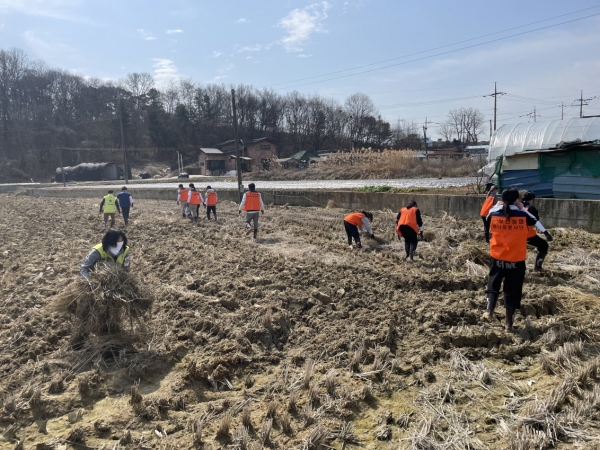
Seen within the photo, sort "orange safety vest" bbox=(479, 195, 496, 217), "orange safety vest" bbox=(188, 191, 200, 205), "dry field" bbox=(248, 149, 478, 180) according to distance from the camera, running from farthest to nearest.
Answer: "dry field" bbox=(248, 149, 478, 180) < "orange safety vest" bbox=(188, 191, 200, 205) < "orange safety vest" bbox=(479, 195, 496, 217)

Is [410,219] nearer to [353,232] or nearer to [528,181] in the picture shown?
[353,232]

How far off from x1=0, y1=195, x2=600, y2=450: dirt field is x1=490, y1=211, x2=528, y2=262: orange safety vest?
0.83 m

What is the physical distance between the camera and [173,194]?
24.8 meters

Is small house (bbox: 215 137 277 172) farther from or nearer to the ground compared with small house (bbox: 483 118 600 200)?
farther from the ground

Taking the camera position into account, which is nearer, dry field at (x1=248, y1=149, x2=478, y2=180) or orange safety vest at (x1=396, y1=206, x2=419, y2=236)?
orange safety vest at (x1=396, y1=206, x2=419, y2=236)

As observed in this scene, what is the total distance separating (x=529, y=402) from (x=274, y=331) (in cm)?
277

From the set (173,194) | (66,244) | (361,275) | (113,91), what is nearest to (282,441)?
(361,275)

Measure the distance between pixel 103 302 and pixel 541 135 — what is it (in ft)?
51.8

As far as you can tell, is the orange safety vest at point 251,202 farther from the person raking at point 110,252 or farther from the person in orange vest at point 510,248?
the person in orange vest at point 510,248

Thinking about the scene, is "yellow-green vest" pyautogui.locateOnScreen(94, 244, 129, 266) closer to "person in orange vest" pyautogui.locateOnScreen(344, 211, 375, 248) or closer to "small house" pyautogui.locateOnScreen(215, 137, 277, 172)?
"person in orange vest" pyautogui.locateOnScreen(344, 211, 375, 248)

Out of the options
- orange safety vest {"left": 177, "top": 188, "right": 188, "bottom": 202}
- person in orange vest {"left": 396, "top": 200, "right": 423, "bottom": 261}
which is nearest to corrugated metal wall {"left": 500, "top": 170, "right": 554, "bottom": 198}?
person in orange vest {"left": 396, "top": 200, "right": 423, "bottom": 261}

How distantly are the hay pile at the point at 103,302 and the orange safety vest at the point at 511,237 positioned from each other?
160 inches

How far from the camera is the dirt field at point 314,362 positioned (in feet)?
10.9

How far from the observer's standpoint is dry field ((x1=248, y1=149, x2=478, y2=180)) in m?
26.5
